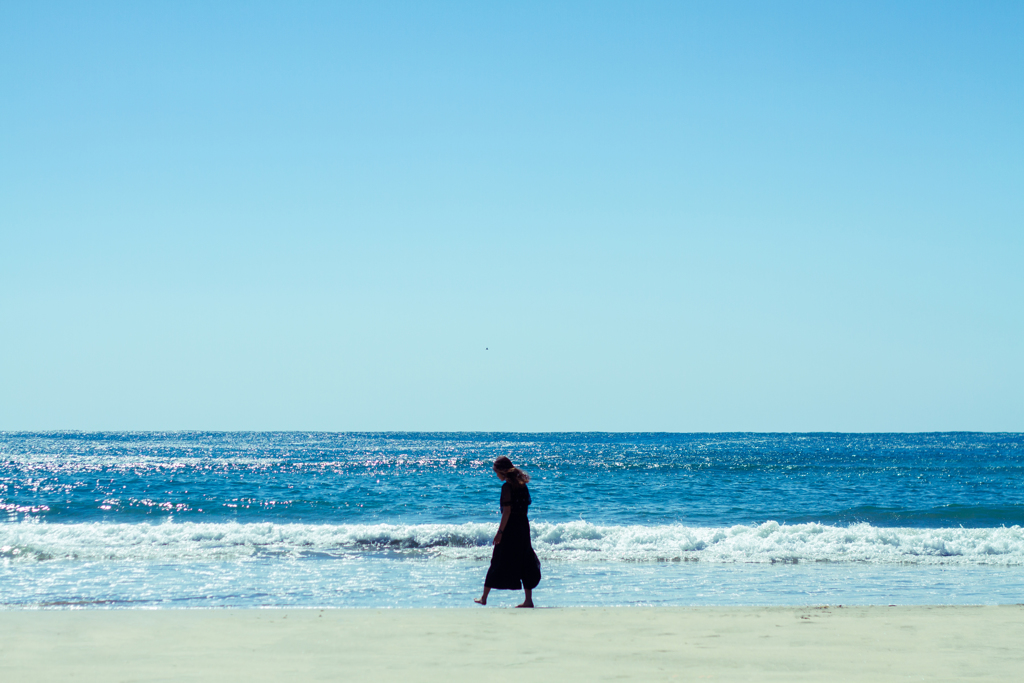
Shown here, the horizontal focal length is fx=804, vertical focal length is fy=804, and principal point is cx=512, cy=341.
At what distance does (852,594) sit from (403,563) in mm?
6977

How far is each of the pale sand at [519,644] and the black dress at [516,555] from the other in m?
0.36

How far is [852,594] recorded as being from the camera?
35.0 feet

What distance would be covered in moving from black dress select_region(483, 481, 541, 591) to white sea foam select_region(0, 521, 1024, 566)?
542cm

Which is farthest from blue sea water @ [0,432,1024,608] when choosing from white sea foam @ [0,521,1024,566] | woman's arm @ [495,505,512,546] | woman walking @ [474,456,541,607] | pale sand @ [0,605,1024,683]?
pale sand @ [0,605,1024,683]

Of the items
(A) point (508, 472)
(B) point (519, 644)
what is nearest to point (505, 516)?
(A) point (508, 472)

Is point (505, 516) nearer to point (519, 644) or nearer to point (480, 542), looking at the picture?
point (519, 644)

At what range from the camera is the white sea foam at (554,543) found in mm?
14133

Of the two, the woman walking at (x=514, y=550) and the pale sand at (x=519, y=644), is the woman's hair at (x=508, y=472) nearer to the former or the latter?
the woman walking at (x=514, y=550)

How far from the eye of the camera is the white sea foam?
14.1 m

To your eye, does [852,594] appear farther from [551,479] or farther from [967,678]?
[551,479]

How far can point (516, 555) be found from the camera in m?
8.67

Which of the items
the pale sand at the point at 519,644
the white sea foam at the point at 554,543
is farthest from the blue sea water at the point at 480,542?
the pale sand at the point at 519,644

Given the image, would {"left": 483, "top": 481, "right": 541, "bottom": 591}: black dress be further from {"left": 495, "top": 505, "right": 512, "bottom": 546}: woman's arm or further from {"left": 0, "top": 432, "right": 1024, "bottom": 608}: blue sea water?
{"left": 0, "top": 432, "right": 1024, "bottom": 608}: blue sea water

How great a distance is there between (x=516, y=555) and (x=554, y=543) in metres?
7.53
